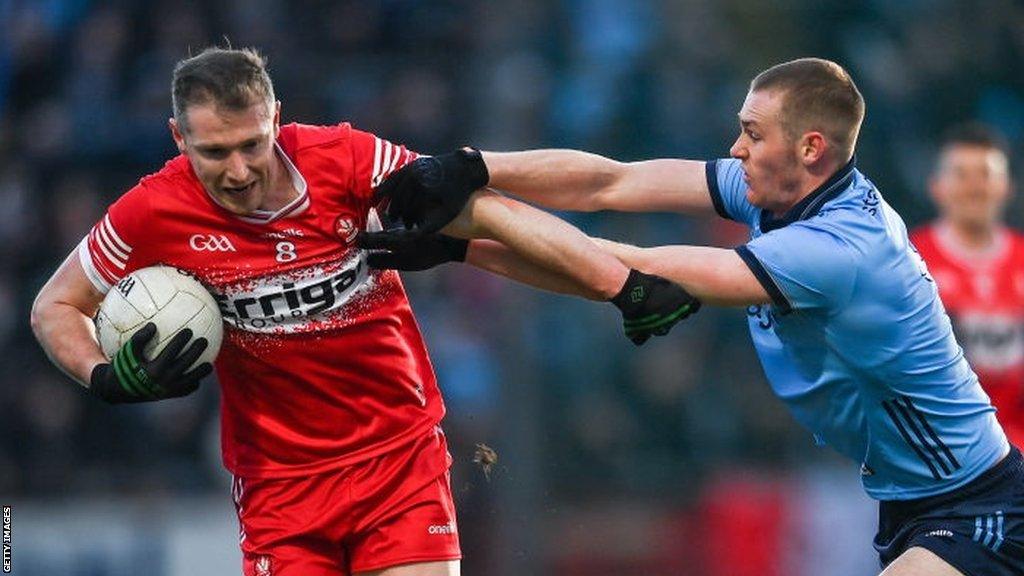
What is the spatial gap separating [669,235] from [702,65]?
1.19 meters

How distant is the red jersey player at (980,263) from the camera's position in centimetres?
845

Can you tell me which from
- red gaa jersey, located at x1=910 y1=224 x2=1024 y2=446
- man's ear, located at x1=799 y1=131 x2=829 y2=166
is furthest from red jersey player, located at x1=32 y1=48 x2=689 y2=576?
red gaa jersey, located at x1=910 y1=224 x2=1024 y2=446

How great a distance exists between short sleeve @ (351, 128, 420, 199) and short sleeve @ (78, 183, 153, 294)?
65 cm

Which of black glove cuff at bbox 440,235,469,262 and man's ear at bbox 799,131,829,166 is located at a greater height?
man's ear at bbox 799,131,829,166

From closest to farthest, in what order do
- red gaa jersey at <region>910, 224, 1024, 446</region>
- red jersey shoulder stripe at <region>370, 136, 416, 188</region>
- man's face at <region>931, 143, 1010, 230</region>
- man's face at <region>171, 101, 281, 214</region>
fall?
man's face at <region>171, 101, 281, 214</region> < red jersey shoulder stripe at <region>370, 136, 416, 188</region> < red gaa jersey at <region>910, 224, 1024, 446</region> < man's face at <region>931, 143, 1010, 230</region>

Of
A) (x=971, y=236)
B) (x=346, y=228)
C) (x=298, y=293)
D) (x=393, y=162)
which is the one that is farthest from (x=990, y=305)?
(x=298, y=293)

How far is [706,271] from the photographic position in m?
5.30

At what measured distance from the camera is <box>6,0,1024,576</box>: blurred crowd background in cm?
945

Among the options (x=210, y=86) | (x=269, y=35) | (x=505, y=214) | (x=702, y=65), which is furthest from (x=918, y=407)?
(x=269, y=35)

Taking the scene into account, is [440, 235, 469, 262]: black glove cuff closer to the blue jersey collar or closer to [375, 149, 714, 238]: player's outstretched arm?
[375, 149, 714, 238]: player's outstretched arm

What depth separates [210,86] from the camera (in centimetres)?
519

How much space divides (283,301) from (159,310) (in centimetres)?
39

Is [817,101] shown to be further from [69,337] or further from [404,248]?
[69,337]

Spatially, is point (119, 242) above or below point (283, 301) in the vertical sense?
above
